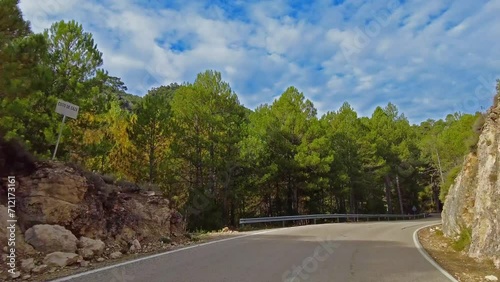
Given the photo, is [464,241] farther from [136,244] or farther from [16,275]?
[16,275]

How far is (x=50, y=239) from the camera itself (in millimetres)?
8234

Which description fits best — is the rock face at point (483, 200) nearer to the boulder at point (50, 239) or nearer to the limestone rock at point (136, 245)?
the limestone rock at point (136, 245)

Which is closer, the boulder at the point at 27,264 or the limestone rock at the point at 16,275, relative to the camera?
the limestone rock at the point at 16,275

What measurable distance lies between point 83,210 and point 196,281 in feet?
16.5

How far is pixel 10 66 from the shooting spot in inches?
422

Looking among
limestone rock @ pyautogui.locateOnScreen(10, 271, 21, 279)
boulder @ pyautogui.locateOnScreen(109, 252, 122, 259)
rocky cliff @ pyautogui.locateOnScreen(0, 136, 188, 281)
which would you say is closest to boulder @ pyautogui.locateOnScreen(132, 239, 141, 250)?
rocky cliff @ pyautogui.locateOnScreen(0, 136, 188, 281)

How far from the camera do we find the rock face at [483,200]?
1041 centimetres

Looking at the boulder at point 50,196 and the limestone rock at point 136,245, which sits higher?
the boulder at point 50,196

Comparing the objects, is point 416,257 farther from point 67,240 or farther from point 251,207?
point 251,207

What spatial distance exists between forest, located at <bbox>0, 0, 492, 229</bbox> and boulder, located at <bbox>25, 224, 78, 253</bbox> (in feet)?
13.0

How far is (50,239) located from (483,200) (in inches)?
490

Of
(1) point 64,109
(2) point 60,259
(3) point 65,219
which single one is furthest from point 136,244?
(1) point 64,109

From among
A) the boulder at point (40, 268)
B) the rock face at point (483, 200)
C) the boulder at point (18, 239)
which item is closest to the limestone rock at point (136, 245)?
the boulder at point (18, 239)

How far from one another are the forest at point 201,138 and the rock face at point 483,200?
2818 mm
